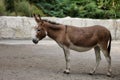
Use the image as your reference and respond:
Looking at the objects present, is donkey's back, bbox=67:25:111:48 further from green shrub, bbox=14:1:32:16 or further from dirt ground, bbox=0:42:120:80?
green shrub, bbox=14:1:32:16

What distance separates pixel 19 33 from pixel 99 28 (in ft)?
31.6

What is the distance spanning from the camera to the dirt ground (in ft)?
37.0

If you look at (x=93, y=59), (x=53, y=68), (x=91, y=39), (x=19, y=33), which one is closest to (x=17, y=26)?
(x=19, y=33)

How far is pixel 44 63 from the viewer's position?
45.4 ft

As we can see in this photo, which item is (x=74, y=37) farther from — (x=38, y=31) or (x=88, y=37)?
(x=38, y=31)

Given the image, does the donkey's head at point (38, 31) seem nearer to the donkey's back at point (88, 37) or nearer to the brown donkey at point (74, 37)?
the brown donkey at point (74, 37)

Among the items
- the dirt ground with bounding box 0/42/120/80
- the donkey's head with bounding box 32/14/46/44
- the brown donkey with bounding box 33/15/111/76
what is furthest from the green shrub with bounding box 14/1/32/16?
the donkey's head with bounding box 32/14/46/44

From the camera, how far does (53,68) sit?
12742mm

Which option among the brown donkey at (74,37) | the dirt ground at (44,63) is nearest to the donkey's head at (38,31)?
the brown donkey at (74,37)

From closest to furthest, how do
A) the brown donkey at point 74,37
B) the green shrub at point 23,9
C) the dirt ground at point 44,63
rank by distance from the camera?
the dirt ground at point 44,63 < the brown donkey at point 74,37 < the green shrub at point 23,9

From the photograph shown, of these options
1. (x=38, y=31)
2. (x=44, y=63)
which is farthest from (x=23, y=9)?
(x=38, y=31)

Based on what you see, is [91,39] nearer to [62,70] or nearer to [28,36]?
[62,70]

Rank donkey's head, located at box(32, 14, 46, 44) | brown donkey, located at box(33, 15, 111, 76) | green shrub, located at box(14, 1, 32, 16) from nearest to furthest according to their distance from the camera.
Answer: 1. donkey's head, located at box(32, 14, 46, 44)
2. brown donkey, located at box(33, 15, 111, 76)
3. green shrub, located at box(14, 1, 32, 16)

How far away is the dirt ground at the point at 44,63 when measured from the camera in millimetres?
11266
